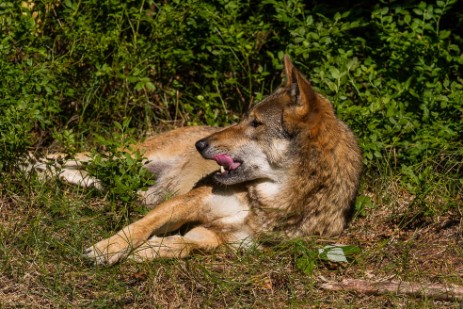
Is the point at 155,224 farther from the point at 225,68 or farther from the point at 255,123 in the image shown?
the point at 225,68

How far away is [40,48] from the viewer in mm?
6738

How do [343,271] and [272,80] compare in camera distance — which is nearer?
A: [343,271]

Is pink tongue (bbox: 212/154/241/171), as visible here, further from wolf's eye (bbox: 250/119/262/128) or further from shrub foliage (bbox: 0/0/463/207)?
shrub foliage (bbox: 0/0/463/207)

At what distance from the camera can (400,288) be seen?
520 centimetres

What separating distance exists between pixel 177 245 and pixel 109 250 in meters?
0.48

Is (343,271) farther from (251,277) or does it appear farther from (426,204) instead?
(426,204)

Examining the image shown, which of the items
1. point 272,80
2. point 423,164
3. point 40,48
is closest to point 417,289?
point 423,164

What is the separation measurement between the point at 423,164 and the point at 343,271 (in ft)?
4.93

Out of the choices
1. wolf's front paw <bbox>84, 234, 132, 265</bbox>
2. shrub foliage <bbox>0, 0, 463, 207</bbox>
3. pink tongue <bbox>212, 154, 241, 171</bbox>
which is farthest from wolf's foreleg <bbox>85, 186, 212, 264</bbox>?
shrub foliage <bbox>0, 0, 463, 207</bbox>

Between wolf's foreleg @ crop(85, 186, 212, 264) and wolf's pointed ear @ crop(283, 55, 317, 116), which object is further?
wolf's pointed ear @ crop(283, 55, 317, 116)

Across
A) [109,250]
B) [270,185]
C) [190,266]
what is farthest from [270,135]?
[109,250]

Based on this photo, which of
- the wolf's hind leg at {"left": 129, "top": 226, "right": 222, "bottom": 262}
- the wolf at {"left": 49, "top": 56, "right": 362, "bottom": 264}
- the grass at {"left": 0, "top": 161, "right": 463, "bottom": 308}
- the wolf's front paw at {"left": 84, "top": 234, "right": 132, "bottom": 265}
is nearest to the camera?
the grass at {"left": 0, "top": 161, "right": 463, "bottom": 308}

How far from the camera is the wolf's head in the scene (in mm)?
5793

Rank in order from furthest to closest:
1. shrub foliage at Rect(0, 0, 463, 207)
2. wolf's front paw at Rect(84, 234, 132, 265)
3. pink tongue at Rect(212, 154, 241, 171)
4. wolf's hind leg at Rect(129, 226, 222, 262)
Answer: shrub foliage at Rect(0, 0, 463, 207) → pink tongue at Rect(212, 154, 241, 171) → wolf's hind leg at Rect(129, 226, 222, 262) → wolf's front paw at Rect(84, 234, 132, 265)
